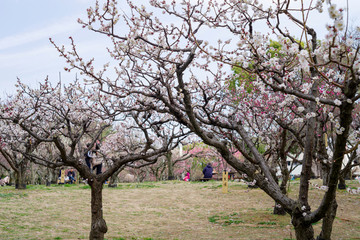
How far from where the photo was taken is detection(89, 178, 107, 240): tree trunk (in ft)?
22.4

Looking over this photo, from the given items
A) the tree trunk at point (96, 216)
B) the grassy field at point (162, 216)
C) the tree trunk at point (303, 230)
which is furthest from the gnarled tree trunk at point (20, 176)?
the tree trunk at point (303, 230)

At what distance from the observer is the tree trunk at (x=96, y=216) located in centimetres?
682

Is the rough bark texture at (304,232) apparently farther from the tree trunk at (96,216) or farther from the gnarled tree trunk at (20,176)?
the gnarled tree trunk at (20,176)

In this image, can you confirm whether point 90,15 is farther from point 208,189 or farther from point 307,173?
point 208,189

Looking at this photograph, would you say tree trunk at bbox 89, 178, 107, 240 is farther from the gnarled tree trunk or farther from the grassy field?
the gnarled tree trunk

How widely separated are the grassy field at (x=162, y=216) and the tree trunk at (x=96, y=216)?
884 mm

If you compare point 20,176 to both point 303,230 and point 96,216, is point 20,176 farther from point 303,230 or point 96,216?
point 303,230

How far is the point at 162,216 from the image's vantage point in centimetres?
1070

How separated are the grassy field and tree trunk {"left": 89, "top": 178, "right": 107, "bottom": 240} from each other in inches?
34.8

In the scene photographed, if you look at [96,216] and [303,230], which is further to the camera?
[96,216]

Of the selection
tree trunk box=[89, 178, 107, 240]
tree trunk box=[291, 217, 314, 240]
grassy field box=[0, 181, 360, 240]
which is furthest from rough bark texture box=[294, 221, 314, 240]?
tree trunk box=[89, 178, 107, 240]

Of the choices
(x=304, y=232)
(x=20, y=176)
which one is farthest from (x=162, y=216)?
(x=20, y=176)

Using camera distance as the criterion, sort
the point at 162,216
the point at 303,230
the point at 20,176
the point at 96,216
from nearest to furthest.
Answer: the point at 303,230 → the point at 96,216 → the point at 162,216 → the point at 20,176

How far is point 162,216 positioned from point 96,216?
4.08 meters
